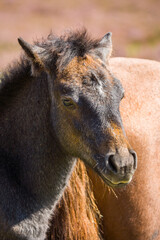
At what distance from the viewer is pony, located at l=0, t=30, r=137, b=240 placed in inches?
161

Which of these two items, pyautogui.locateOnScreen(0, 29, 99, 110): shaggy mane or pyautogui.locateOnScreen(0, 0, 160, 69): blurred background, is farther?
pyautogui.locateOnScreen(0, 0, 160, 69): blurred background

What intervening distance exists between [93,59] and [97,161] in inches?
46.1

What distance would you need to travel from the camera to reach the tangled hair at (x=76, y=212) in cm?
512

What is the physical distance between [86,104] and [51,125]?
24.4 inches

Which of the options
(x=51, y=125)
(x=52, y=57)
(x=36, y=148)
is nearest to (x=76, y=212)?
(x=36, y=148)

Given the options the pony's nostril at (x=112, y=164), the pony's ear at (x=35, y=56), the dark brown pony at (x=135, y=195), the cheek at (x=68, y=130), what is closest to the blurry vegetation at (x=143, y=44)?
the dark brown pony at (x=135, y=195)

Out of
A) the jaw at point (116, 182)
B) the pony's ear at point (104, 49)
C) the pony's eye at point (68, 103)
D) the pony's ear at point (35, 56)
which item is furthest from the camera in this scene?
the pony's ear at point (104, 49)

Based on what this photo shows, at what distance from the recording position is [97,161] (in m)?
4.09

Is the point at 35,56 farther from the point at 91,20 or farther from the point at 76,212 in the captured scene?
the point at 91,20

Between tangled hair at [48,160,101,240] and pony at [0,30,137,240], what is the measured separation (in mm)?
474

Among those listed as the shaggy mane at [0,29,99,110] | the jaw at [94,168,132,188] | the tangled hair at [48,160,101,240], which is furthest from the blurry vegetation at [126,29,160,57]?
the jaw at [94,168,132,188]

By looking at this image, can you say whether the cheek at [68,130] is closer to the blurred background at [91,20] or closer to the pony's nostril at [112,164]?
the pony's nostril at [112,164]

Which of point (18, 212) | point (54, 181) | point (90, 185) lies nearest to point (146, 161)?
point (90, 185)

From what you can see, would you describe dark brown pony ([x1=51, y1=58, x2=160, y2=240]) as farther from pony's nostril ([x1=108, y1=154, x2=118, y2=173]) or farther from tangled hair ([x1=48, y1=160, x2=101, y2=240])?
pony's nostril ([x1=108, y1=154, x2=118, y2=173])
